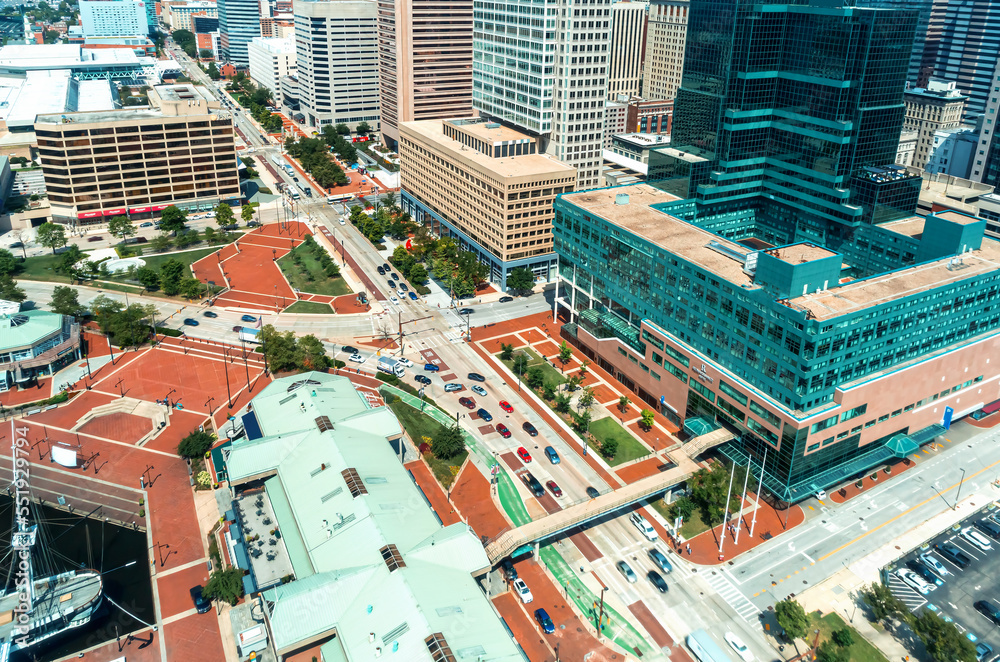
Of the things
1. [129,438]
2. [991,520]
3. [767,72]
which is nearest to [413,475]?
[129,438]

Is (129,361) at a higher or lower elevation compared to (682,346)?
lower

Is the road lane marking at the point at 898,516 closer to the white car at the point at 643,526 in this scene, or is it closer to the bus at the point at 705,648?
the white car at the point at 643,526

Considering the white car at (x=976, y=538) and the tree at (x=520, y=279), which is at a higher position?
the tree at (x=520, y=279)

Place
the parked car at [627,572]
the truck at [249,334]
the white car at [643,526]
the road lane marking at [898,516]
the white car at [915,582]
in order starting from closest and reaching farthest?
the white car at [915,582]
the parked car at [627,572]
the road lane marking at [898,516]
the white car at [643,526]
the truck at [249,334]

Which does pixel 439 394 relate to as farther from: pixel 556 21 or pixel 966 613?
pixel 556 21

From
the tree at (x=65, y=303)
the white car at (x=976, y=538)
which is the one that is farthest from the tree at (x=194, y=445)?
the white car at (x=976, y=538)
